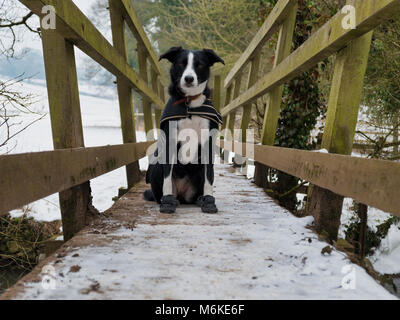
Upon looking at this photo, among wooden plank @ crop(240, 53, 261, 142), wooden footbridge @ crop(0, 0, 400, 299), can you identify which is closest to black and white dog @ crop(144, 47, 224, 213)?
wooden footbridge @ crop(0, 0, 400, 299)

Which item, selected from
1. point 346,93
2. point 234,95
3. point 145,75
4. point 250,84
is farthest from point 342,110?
point 234,95

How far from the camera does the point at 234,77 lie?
6.19m

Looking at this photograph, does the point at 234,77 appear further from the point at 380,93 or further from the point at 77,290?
the point at 77,290

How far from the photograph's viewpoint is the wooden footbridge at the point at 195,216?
40.7 inches

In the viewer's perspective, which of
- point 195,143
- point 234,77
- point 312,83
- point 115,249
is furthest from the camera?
point 234,77

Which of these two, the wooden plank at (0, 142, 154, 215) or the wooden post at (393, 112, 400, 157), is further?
the wooden post at (393, 112, 400, 157)

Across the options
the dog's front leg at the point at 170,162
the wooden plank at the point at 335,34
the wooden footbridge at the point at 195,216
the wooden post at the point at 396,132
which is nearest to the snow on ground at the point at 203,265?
the wooden footbridge at the point at 195,216

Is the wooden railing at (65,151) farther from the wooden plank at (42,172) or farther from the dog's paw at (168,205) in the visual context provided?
the dog's paw at (168,205)

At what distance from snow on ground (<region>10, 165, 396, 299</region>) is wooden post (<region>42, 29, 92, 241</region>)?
14 centimetres

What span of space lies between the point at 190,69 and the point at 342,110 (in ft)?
3.67

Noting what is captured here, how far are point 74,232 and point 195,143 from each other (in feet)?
3.63

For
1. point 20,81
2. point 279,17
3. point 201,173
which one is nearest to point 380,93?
point 279,17

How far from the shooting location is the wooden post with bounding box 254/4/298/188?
2982 millimetres

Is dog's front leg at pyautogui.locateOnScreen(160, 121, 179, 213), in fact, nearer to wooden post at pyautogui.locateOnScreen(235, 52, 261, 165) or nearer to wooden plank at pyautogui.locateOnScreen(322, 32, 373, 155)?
wooden plank at pyautogui.locateOnScreen(322, 32, 373, 155)
